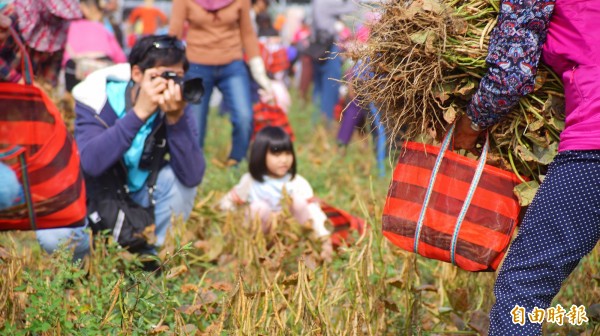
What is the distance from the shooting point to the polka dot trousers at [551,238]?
2.24 meters

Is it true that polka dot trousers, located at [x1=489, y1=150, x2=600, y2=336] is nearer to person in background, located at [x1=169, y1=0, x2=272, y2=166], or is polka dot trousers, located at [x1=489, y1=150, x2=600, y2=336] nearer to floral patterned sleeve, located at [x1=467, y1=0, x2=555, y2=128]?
floral patterned sleeve, located at [x1=467, y1=0, x2=555, y2=128]

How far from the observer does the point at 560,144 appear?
2.30m

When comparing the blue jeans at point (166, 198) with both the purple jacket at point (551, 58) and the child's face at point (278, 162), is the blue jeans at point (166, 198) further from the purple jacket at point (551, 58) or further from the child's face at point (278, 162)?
the purple jacket at point (551, 58)

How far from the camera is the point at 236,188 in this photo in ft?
15.2

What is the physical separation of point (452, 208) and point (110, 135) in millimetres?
1633

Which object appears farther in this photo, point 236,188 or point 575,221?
point 236,188

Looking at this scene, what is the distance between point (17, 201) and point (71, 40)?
3181mm

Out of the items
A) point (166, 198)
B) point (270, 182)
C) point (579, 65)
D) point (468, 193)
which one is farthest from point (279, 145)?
point (579, 65)

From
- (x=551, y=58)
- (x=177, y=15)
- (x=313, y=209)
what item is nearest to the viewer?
(x=551, y=58)

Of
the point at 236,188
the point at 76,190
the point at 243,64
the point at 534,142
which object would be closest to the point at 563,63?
the point at 534,142

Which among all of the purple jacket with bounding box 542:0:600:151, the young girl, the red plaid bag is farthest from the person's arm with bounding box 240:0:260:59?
the purple jacket with bounding box 542:0:600:151

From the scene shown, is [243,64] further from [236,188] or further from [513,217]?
[513,217]

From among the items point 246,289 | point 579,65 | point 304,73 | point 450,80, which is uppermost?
point 579,65

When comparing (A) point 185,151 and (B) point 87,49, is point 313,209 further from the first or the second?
(B) point 87,49
